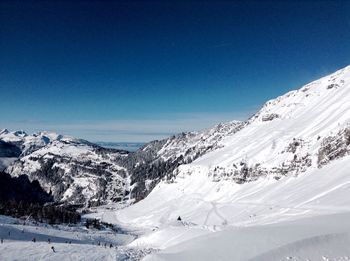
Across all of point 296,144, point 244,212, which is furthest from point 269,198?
point 296,144

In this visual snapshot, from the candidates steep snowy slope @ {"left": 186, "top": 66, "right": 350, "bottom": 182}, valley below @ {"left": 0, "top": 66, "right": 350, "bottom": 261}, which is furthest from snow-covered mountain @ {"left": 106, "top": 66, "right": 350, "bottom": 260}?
steep snowy slope @ {"left": 186, "top": 66, "right": 350, "bottom": 182}

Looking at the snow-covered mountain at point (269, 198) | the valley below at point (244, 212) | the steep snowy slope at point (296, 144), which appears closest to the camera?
the snow-covered mountain at point (269, 198)

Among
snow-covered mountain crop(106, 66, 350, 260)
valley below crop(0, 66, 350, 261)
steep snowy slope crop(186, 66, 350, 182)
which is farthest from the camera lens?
steep snowy slope crop(186, 66, 350, 182)

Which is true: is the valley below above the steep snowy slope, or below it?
below

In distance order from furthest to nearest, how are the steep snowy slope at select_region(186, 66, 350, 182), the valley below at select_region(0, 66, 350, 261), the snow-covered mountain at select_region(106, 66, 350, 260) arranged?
the steep snowy slope at select_region(186, 66, 350, 182), the valley below at select_region(0, 66, 350, 261), the snow-covered mountain at select_region(106, 66, 350, 260)

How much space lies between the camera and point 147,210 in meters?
170

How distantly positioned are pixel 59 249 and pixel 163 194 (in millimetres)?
157628

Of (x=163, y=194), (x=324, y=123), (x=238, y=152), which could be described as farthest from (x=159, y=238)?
(x=163, y=194)

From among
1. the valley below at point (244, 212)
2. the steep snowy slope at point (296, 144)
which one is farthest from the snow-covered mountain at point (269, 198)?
the steep snowy slope at point (296, 144)

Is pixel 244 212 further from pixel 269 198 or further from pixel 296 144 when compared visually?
pixel 296 144

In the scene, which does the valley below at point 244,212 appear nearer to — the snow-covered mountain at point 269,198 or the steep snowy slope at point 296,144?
the snow-covered mountain at point 269,198

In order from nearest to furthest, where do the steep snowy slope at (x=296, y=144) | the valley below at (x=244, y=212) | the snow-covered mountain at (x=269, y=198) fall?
the snow-covered mountain at (x=269, y=198), the valley below at (x=244, y=212), the steep snowy slope at (x=296, y=144)

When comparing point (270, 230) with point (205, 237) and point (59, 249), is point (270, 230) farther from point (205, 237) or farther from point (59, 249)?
point (59, 249)

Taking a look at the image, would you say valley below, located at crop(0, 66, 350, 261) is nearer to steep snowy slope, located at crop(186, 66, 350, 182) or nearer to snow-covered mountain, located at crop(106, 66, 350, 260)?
snow-covered mountain, located at crop(106, 66, 350, 260)
